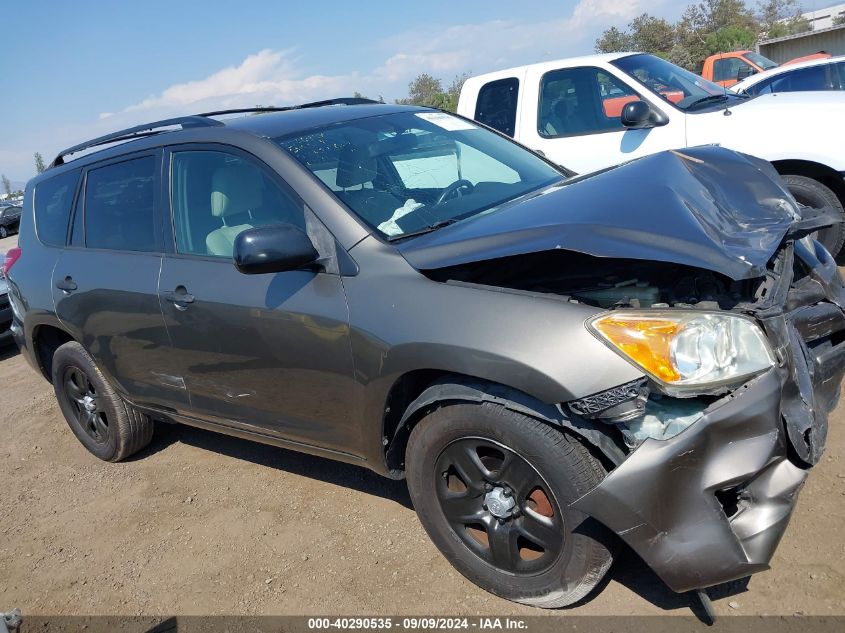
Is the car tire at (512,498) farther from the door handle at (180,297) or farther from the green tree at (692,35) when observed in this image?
the green tree at (692,35)

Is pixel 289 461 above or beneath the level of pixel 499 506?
beneath

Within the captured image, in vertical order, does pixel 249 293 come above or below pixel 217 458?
above

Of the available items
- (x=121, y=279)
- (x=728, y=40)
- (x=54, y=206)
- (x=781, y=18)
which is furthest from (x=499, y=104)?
(x=781, y=18)

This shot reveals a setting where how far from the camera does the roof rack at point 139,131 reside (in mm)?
3656

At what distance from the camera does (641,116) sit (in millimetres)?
5832

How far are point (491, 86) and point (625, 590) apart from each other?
17.7ft

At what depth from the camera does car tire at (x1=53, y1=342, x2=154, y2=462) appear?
14.0 feet

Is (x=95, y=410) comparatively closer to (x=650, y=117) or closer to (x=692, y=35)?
(x=650, y=117)

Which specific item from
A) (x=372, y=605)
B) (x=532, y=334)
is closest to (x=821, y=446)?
(x=532, y=334)

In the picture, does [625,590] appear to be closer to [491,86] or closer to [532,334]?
[532,334]

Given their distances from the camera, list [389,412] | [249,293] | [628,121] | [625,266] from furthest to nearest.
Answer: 1. [628,121]
2. [249,293]
3. [389,412]
4. [625,266]

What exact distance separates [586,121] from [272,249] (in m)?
4.45

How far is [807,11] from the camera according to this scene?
56.9m

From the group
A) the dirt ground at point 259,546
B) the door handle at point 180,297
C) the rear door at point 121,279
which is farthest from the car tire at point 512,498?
the rear door at point 121,279
